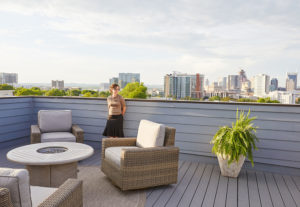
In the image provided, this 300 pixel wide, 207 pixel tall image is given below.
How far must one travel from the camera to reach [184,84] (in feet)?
122

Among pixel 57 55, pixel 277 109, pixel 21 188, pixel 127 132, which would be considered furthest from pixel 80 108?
pixel 57 55

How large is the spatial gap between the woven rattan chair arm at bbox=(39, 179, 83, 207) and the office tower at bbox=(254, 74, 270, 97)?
161ft

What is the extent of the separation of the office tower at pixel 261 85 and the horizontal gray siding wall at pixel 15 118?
46.6 m

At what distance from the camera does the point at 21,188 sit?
130 cm

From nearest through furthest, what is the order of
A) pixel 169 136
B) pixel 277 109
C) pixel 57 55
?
pixel 169 136
pixel 277 109
pixel 57 55

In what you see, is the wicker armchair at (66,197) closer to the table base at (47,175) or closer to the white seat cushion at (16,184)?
the white seat cushion at (16,184)

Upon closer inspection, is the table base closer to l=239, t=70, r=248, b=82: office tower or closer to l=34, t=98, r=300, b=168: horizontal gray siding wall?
l=34, t=98, r=300, b=168: horizontal gray siding wall

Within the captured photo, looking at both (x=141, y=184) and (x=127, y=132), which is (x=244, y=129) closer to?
(x=141, y=184)

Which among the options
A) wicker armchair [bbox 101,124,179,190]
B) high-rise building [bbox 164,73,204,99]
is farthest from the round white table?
high-rise building [bbox 164,73,204,99]

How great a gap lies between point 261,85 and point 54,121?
49937 mm

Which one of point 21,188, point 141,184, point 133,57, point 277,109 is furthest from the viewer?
point 133,57

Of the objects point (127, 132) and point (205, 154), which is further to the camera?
point (127, 132)

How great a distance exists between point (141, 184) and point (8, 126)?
11.2ft

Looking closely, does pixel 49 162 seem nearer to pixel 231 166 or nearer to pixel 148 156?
pixel 148 156
